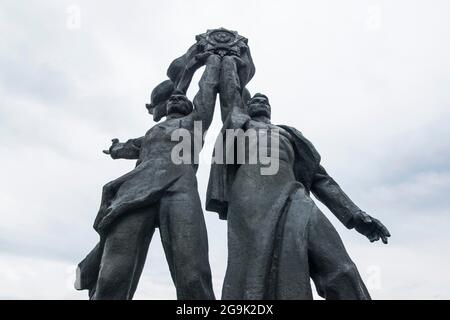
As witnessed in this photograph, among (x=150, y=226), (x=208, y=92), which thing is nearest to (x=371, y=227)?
(x=150, y=226)

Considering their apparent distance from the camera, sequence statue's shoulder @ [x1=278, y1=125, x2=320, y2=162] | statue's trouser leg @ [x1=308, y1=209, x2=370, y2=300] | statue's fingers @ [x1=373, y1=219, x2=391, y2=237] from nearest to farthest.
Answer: statue's trouser leg @ [x1=308, y1=209, x2=370, y2=300], statue's fingers @ [x1=373, y1=219, x2=391, y2=237], statue's shoulder @ [x1=278, y1=125, x2=320, y2=162]

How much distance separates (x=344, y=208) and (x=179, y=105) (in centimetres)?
269

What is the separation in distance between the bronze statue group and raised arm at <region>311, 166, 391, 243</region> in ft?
0.04

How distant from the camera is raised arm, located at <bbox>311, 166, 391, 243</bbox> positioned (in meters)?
8.02

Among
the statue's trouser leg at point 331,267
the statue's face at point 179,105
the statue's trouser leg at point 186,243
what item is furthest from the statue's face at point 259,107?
the statue's trouser leg at point 331,267

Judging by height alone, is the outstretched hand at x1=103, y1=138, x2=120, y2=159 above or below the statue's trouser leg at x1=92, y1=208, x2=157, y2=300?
above

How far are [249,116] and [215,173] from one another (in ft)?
3.60

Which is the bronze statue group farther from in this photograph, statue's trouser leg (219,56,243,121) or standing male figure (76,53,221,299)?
statue's trouser leg (219,56,243,121)

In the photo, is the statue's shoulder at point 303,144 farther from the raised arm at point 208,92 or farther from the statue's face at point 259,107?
the raised arm at point 208,92

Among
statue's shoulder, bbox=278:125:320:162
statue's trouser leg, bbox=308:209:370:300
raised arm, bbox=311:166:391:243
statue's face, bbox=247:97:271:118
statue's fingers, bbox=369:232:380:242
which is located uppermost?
statue's face, bbox=247:97:271:118

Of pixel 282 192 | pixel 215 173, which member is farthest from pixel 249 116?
pixel 282 192

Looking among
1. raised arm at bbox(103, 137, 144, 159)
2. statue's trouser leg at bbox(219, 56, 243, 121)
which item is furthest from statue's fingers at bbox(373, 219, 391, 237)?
raised arm at bbox(103, 137, 144, 159)

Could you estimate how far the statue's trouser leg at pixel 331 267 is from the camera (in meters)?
6.93

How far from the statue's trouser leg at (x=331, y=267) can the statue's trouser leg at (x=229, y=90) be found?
2.45 m
